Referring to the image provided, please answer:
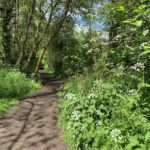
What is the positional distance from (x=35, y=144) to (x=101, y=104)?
181 cm

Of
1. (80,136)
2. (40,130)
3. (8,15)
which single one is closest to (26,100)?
(40,130)

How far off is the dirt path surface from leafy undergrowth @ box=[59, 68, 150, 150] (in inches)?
15.0

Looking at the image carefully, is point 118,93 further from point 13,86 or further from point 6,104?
point 13,86

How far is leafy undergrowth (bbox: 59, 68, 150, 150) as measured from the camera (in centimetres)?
538

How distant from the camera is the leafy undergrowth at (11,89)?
11.3 m

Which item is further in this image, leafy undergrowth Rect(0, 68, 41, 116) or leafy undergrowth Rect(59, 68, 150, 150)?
leafy undergrowth Rect(0, 68, 41, 116)

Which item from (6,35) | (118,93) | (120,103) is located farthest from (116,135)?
(6,35)

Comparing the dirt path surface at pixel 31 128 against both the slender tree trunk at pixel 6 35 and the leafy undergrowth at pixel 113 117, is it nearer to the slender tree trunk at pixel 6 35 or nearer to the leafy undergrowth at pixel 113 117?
the leafy undergrowth at pixel 113 117

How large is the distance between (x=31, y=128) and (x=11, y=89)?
5551 mm

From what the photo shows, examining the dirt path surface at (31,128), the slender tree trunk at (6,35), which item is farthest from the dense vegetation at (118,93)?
the slender tree trunk at (6,35)

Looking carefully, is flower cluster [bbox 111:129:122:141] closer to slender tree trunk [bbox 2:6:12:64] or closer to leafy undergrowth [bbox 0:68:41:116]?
leafy undergrowth [bbox 0:68:41:116]

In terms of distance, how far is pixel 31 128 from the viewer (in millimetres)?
8273

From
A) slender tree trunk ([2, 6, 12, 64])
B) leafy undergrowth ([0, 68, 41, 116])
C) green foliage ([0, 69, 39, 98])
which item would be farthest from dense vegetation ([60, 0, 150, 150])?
slender tree trunk ([2, 6, 12, 64])

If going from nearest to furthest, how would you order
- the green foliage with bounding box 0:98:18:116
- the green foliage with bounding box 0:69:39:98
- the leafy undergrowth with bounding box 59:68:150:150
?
the leafy undergrowth with bounding box 59:68:150:150, the green foliage with bounding box 0:98:18:116, the green foliage with bounding box 0:69:39:98
